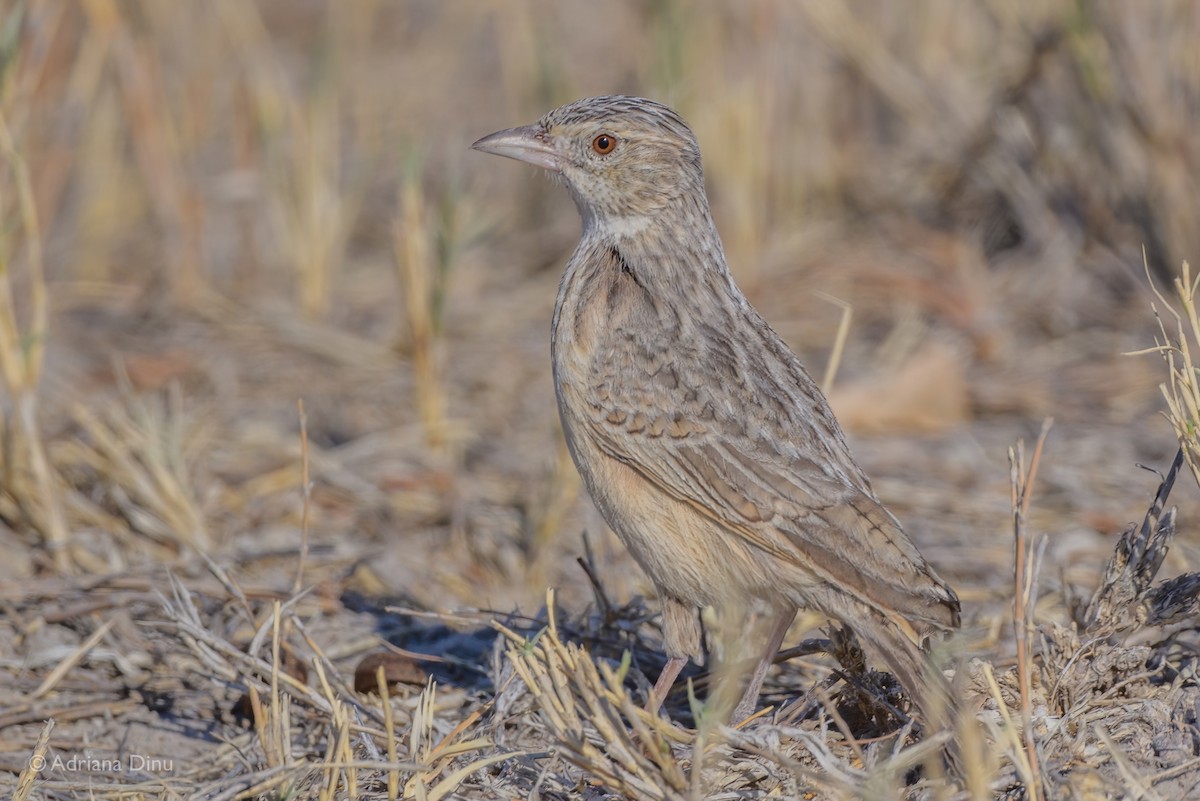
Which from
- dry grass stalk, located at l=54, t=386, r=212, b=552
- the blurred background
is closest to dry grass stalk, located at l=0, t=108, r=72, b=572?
the blurred background

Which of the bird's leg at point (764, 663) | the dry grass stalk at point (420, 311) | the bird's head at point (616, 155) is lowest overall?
the bird's leg at point (764, 663)

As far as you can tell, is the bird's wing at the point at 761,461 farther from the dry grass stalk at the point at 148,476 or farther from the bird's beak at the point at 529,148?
the dry grass stalk at the point at 148,476

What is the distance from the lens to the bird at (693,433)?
3.44m

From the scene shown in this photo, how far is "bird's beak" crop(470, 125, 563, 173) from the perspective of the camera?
439 cm

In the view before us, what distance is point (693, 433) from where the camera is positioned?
372cm

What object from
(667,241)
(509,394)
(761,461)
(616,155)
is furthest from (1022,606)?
(509,394)

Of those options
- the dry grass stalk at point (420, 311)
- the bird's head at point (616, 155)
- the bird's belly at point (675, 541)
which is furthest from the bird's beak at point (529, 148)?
the dry grass stalk at point (420, 311)

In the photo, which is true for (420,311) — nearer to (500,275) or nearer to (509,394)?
(509,394)

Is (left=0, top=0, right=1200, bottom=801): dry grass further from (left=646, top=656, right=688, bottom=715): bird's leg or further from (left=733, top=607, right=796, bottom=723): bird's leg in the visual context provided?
(left=646, top=656, right=688, bottom=715): bird's leg

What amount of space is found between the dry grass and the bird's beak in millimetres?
1084

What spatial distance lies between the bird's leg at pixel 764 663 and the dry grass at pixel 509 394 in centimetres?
9

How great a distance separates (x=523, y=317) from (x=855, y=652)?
4.39m

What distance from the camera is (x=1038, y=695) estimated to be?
3582 millimetres

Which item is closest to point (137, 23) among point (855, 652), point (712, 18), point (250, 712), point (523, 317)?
point (523, 317)
